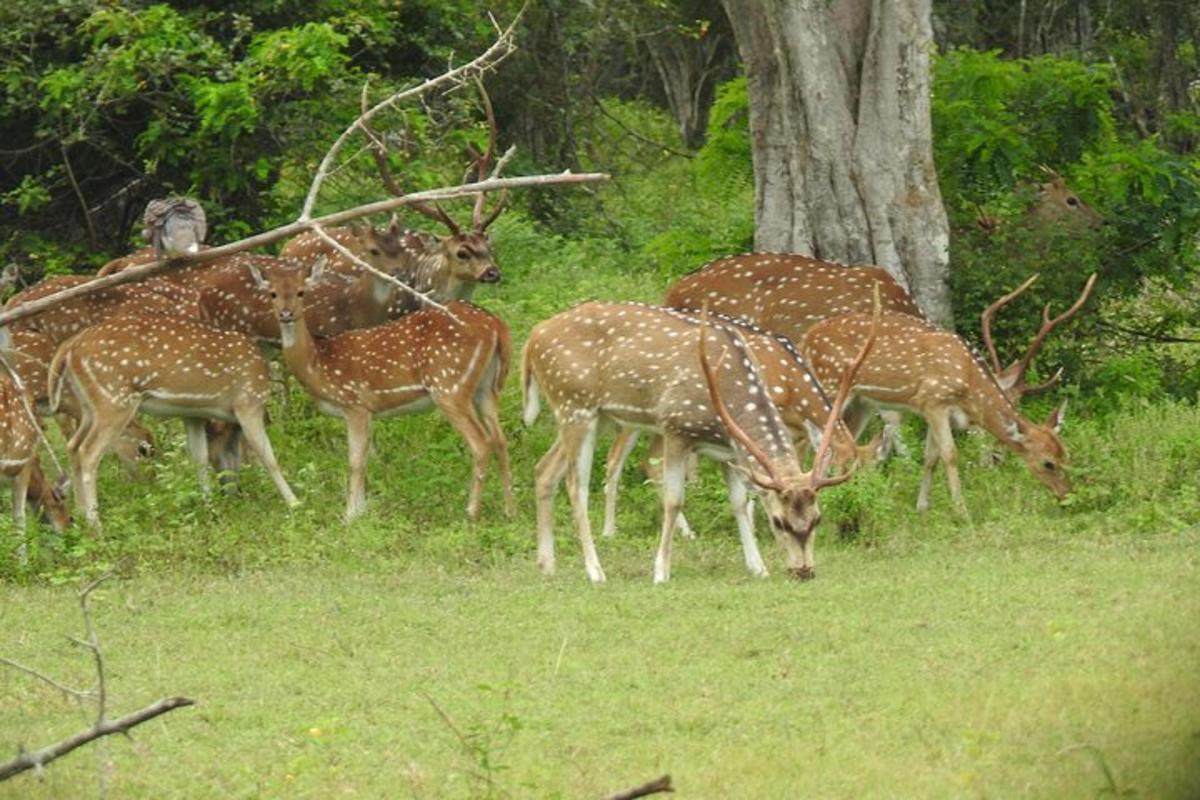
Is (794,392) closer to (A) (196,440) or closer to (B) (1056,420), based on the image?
(B) (1056,420)

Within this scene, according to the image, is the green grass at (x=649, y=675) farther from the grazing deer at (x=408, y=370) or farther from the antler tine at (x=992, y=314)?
the antler tine at (x=992, y=314)

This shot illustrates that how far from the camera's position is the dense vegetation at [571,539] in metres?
7.31

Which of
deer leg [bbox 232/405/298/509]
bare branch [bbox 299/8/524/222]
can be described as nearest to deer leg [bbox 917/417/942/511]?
deer leg [bbox 232/405/298/509]

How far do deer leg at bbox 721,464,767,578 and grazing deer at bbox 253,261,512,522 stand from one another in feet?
7.22

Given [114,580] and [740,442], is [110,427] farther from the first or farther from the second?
[740,442]

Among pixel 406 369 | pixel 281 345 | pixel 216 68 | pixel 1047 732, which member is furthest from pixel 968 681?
pixel 216 68

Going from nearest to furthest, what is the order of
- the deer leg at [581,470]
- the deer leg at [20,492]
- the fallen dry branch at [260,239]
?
the fallen dry branch at [260,239], the deer leg at [581,470], the deer leg at [20,492]

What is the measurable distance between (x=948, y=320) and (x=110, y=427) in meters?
4.73

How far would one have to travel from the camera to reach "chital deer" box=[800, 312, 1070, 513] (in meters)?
12.0

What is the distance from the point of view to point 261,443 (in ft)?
41.2

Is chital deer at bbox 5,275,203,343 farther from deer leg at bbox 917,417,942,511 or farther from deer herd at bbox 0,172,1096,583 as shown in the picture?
deer leg at bbox 917,417,942,511

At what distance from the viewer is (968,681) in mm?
7895

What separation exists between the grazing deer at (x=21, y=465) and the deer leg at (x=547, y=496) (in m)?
2.38

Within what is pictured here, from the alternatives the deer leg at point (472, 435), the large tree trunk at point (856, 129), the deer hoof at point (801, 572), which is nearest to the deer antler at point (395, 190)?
the deer leg at point (472, 435)
